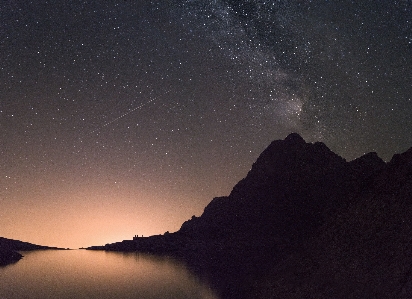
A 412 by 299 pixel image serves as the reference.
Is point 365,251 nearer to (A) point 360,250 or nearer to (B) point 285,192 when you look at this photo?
(A) point 360,250

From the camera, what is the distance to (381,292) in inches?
853

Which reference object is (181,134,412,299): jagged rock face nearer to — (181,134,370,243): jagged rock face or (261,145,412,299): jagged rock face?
(261,145,412,299): jagged rock face

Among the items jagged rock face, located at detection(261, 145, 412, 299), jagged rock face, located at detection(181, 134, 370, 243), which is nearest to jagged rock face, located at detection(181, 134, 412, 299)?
jagged rock face, located at detection(261, 145, 412, 299)

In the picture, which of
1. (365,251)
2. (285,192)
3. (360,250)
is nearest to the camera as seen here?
(365,251)

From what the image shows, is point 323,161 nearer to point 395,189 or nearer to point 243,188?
point 243,188

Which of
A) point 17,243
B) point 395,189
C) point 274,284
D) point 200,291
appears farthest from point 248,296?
point 17,243

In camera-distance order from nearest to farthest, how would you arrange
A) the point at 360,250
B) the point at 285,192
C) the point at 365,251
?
1. the point at 365,251
2. the point at 360,250
3. the point at 285,192

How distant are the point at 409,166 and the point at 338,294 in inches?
611

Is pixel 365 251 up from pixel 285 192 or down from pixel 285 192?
down

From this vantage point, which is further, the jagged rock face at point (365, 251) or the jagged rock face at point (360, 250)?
the jagged rock face at point (360, 250)

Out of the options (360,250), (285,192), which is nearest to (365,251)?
(360,250)

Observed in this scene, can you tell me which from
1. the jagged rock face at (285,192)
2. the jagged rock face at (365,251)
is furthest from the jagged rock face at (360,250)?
the jagged rock face at (285,192)

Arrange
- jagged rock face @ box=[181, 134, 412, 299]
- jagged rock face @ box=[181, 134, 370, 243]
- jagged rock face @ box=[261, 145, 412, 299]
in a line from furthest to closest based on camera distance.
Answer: jagged rock face @ box=[181, 134, 370, 243] → jagged rock face @ box=[181, 134, 412, 299] → jagged rock face @ box=[261, 145, 412, 299]

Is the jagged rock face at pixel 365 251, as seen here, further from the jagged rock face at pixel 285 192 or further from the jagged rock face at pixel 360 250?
the jagged rock face at pixel 285 192
